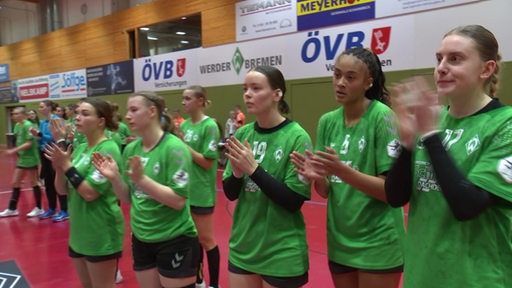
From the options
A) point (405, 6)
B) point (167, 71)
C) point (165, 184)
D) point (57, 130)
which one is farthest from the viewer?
point (167, 71)

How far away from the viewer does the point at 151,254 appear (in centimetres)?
251

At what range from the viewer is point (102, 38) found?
51.6 feet

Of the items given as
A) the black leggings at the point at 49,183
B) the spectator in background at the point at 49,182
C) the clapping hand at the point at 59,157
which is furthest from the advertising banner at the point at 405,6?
the clapping hand at the point at 59,157

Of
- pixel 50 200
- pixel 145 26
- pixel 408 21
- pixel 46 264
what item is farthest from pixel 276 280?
pixel 145 26

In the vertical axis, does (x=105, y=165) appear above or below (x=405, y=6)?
below

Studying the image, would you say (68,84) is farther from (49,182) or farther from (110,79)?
(49,182)

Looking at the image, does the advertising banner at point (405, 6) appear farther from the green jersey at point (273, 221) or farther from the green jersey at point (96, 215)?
the green jersey at point (96, 215)

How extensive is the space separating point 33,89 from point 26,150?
14.6 meters

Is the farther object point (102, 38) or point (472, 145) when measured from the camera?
point (102, 38)

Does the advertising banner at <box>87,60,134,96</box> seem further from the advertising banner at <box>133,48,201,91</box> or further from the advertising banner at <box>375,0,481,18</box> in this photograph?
the advertising banner at <box>375,0,481,18</box>

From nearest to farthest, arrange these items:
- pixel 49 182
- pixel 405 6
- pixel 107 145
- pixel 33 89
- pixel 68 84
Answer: pixel 107 145 < pixel 49 182 < pixel 405 6 < pixel 68 84 < pixel 33 89

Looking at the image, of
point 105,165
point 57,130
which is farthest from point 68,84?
point 105,165

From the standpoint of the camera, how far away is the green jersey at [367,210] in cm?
191

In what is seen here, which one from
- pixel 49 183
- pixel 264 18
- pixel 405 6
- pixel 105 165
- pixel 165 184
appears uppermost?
pixel 264 18
